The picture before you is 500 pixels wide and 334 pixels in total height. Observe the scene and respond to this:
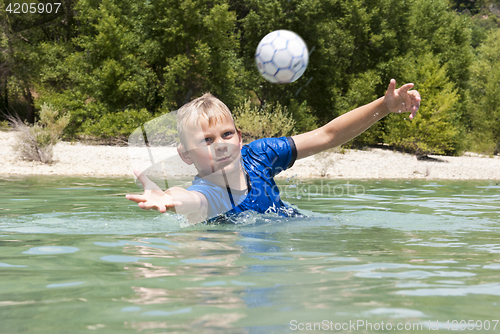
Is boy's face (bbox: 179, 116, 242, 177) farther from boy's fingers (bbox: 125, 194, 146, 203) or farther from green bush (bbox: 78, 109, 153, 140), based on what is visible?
green bush (bbox: 78, 109, 153, 140)

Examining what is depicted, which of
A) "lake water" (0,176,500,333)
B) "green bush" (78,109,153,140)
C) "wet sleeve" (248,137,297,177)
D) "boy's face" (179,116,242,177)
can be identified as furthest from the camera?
"green bush" (78,109,153,140)

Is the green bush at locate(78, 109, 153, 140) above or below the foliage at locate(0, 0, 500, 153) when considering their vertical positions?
below

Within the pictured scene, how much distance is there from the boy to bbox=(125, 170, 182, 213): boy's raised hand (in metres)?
0.25

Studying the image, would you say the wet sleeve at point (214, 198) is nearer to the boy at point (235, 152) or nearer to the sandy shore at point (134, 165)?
the boy at point (235, 152)

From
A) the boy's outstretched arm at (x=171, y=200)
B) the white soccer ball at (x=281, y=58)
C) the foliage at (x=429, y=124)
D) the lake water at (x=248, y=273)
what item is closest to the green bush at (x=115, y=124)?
the foliage at (x=429, y=124)

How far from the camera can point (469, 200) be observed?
7.89 m

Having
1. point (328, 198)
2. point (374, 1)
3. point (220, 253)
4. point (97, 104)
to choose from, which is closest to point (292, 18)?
point (374, 1)

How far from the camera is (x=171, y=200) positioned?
314 cm

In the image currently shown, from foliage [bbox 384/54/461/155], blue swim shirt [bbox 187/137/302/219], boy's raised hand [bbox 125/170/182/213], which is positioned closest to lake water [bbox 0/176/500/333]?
blue swim shirt [bbox 187/137/302/219]

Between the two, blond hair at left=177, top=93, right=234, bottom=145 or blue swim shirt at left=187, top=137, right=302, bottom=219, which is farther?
blue swim shirt at left=187, top=137, right=302, bottom=219

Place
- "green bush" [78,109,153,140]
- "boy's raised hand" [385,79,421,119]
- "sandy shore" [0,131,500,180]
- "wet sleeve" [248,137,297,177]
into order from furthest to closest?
"green bush" [78,109,153,140]
"sandy shore" [0,131,500,180]
"wet sleeve" [248,137,297,177]
"boy's raised hand" [385,79,421,119]

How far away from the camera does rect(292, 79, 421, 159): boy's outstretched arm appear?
13.6 ft

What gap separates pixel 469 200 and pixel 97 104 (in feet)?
58.4

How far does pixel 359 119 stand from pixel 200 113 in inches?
53.9
